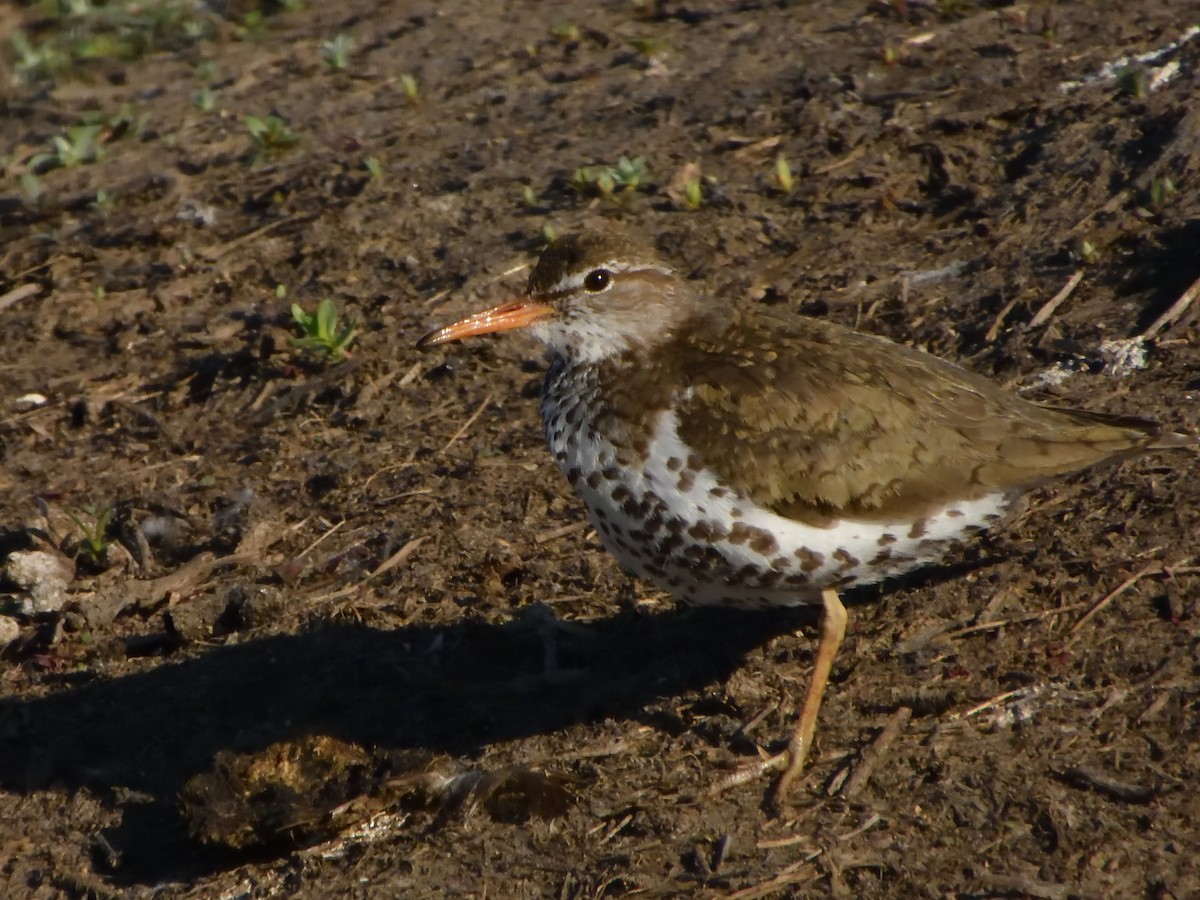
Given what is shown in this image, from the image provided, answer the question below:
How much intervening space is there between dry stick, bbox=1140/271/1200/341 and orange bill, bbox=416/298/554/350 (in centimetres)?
295

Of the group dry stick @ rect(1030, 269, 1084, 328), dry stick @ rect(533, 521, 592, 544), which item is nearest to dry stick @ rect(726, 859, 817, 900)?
dry stick @ rect(533, 521, 592, 544)

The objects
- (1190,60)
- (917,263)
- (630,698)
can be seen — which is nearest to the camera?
(630,698)

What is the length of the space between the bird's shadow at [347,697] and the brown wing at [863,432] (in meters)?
0.86

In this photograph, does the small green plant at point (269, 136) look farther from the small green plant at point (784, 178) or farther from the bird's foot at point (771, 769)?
the bird's foot at point (771, 769)

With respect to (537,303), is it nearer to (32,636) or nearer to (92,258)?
(32,636)

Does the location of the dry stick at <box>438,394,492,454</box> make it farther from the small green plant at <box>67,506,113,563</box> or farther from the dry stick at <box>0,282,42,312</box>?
the dry stick at <box>0,282,42,312</box>

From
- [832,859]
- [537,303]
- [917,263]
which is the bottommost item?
[832,859]

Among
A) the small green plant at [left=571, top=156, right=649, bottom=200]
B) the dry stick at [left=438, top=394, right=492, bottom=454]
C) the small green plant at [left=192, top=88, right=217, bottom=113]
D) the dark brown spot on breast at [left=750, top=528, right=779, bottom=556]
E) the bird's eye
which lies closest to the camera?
the dark brown spot on breast at [left=750, top=528, right=779, bottom=556]

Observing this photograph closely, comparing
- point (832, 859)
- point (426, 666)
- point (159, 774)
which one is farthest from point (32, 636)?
point (832, 859)

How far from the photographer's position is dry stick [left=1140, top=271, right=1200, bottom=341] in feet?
24.2

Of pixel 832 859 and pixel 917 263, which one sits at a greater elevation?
pixel 917 263

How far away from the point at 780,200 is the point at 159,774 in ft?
16.5

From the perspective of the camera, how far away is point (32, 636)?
7.21 meters

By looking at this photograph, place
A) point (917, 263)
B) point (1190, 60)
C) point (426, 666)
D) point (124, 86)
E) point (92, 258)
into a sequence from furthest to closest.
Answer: point (124, 86)
point (92, 258)
point (1190, 60)
point (917, 263)
point (426, 666)
